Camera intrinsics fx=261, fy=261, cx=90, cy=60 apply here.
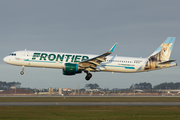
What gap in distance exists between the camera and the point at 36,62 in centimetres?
5178

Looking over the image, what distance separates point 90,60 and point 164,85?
491ft

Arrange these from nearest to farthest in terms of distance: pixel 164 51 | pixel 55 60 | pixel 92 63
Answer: pixel 55 60, pixel 92 63, pixel 164 51

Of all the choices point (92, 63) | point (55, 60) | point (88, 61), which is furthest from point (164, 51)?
point (55, 60)

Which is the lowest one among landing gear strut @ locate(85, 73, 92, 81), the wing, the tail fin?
landing gear strut @ locate(85, 73, 92, 81)

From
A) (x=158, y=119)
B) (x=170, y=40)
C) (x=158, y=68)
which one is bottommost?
(x=158, y=119)

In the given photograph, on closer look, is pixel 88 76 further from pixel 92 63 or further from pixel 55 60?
pixel 55 60

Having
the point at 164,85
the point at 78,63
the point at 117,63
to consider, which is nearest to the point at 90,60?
Result: the point at 78,63

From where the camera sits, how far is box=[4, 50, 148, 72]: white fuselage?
170ft

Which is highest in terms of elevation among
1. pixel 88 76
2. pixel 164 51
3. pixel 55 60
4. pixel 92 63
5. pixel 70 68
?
pixel 164 51

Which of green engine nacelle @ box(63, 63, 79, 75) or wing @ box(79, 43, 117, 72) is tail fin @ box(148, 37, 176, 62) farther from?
green engine nacelle @ box(63, 63, 79, 75)

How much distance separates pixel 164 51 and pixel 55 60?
84.5ft

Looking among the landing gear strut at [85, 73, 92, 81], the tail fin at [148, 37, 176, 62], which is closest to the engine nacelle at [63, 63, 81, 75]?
the landing gear strut at [85, 73, 92, 81]

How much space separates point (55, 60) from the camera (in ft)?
170

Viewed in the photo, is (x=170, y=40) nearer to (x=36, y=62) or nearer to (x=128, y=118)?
(x=36, y=62)
